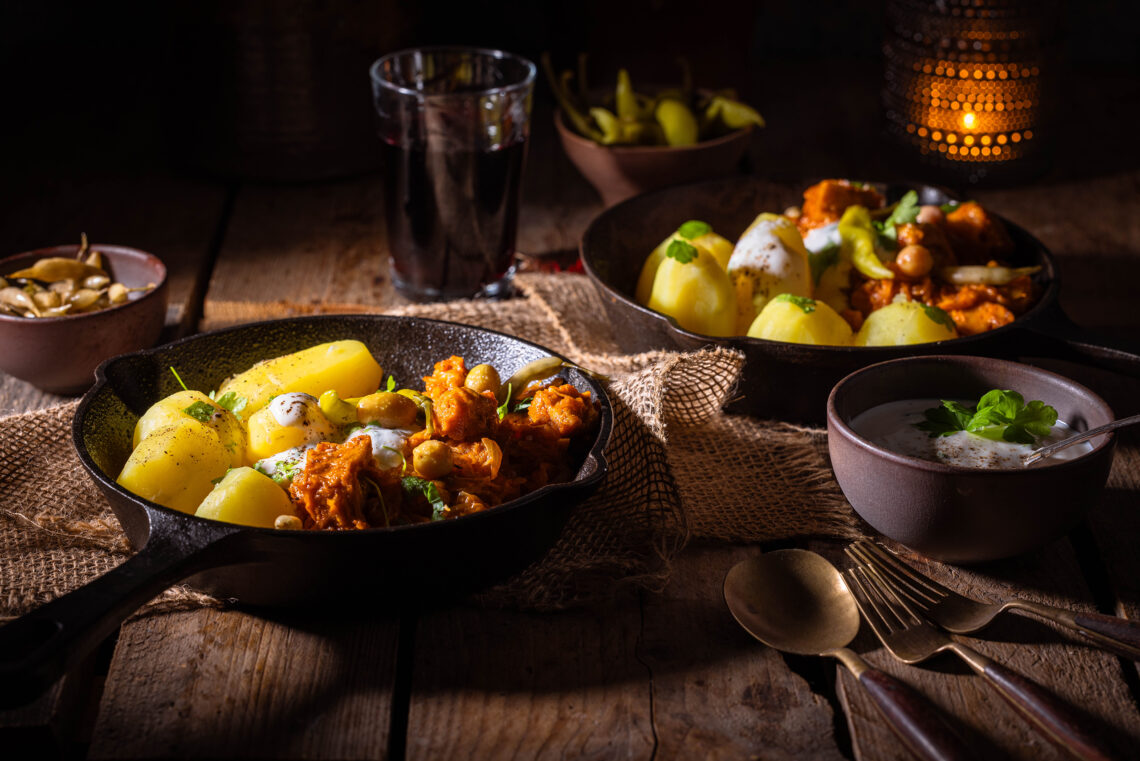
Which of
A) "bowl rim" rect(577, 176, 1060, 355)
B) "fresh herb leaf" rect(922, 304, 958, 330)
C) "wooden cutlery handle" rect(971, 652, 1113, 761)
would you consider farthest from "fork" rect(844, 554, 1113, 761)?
"fresh herb leaf" rect(922, 304, 958, 330)

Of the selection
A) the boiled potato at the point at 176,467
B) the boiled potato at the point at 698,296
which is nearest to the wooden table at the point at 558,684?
the boiled potato at the point at 176,467

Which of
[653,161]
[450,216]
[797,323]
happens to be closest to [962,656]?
[797,323]

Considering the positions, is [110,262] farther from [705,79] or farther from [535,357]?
[705,79]

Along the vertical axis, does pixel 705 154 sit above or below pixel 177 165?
above

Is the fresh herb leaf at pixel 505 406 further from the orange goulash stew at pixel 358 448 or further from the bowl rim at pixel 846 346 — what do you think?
the bowl rim at pixel 846 346

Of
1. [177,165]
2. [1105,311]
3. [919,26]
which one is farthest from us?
[177,165]

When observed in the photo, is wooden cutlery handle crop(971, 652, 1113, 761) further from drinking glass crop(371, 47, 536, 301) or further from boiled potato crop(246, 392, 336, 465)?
drinking glass crop(371, 47, 536, 301)

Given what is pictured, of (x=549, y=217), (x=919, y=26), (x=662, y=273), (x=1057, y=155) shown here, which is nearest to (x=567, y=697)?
(x=662, y=273)
